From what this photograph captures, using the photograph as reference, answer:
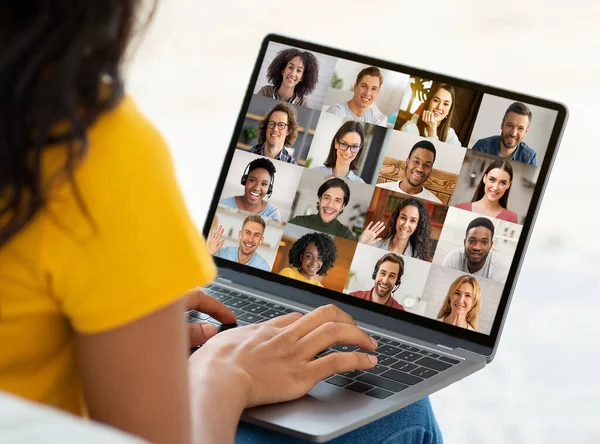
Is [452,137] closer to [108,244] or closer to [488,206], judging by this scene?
[488,206]

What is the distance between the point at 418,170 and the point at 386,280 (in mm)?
140

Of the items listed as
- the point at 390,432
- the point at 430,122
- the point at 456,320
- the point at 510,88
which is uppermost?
the point at 510,88

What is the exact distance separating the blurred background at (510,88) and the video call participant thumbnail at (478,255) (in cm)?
88

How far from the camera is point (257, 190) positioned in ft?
3.37

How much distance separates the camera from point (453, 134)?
97 cm

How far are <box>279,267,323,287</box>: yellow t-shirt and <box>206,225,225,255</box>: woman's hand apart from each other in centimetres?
9

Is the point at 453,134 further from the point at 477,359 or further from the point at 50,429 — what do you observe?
the point at 50,429

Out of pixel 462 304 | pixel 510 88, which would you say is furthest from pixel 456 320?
pixel 510 88

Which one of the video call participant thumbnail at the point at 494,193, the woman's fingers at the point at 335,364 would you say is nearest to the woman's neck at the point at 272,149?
the video call participant thumbnail at the point at 494,193

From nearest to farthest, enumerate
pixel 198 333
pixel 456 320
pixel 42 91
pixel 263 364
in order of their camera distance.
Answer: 1. pixel 42 91
2. pixel 263 364
3. pixel 198 333
4. pixel 456 320

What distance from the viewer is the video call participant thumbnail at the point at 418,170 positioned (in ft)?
3.18

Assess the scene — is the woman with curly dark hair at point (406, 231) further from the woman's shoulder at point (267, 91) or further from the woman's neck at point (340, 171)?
the woman's shoulder at point (267, 91)

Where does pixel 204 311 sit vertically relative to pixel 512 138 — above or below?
below

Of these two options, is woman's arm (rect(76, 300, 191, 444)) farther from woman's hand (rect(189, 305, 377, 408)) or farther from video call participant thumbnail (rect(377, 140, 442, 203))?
video call participant thumbnail (rect(377, 140, 442, 203))
